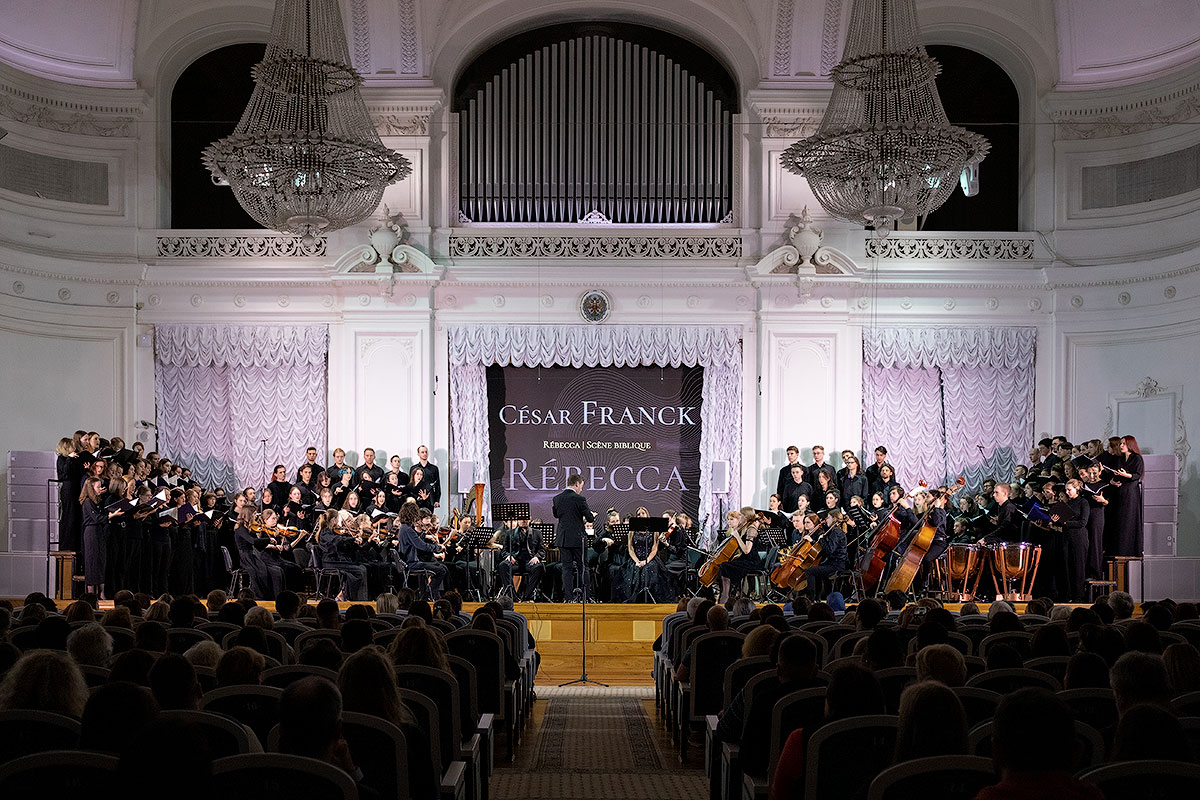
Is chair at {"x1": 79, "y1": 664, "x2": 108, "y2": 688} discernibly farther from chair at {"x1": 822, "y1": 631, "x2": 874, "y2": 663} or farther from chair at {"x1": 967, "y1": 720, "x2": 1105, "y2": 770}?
chair at {"x1": 822, "y1": 631, "x2": 874, "y2": 663}

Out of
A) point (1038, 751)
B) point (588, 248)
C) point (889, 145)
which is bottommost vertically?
point (1038, 751)

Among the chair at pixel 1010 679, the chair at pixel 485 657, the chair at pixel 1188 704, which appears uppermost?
the chair at pixel 1188 704

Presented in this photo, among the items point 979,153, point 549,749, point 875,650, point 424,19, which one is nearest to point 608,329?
point 424,19

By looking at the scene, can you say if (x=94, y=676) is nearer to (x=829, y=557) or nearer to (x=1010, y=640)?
(x=1010, y=640)

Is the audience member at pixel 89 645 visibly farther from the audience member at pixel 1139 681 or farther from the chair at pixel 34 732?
the audience member at pixel 1139 681

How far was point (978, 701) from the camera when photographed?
13.6 feet

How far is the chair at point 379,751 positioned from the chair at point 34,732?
0.77 meters

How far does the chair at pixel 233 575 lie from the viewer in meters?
14.0

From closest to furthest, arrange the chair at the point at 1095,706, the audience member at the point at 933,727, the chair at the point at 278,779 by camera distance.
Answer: the chair at the point at 278,779 < the audience member at the point at 933,727 < the chair at the point at 1095,706

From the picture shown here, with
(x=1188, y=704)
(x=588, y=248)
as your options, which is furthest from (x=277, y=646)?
(x=588, y=248)

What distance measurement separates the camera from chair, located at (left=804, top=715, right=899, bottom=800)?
11.8 ft

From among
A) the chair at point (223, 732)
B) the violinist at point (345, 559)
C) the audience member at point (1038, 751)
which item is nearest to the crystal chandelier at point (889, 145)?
the violinist at point (345, 559)

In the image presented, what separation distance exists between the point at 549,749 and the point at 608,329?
32.6 ft

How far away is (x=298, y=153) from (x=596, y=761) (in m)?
7.23
